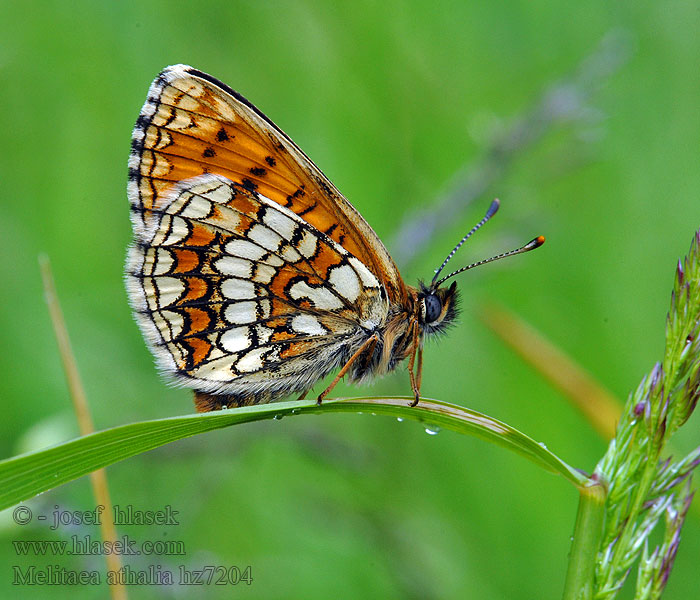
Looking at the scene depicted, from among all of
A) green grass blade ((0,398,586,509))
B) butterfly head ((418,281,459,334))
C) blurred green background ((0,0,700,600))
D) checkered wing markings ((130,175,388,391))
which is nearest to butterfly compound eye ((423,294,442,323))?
butterfly head ((418,281,459,334))

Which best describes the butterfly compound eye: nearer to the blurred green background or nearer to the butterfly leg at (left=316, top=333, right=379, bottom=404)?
the butterfly leg at (left=316, top=333, right=379, bottom=404)

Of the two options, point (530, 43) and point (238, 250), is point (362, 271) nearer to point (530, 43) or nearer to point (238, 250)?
point (238, 250)

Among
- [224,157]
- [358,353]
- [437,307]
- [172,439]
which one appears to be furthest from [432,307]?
[172,439]

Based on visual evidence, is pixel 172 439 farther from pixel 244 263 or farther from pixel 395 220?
pixel 395 220

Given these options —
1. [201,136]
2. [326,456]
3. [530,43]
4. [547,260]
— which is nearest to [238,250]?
[201,136]

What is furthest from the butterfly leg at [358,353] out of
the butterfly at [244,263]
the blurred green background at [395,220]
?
the blurred green background at [395,220]

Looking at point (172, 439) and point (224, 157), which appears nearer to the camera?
point (172, 439)
